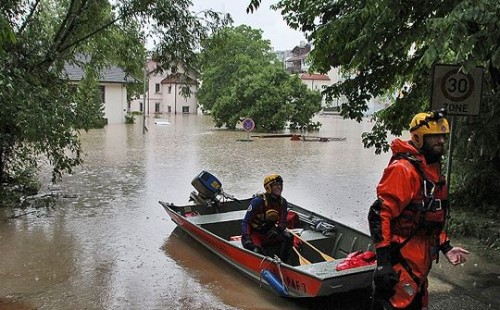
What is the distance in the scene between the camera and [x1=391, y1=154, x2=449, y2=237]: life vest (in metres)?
3.70

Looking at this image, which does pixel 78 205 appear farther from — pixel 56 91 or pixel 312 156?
pixel 312 156

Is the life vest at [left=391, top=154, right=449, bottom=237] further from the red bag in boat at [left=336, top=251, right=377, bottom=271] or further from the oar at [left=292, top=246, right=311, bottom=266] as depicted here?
the oar at [left=292, top=246, right=311, bottom=266]

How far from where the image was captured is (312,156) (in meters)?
22.0

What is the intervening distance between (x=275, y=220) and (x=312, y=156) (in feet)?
50.9

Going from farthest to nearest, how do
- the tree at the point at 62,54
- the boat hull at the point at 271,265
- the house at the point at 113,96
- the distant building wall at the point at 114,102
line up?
the distant building wall at the point at 114,102, the house at the point at 113,96, the tree at the point at 62,54, the boat hull at the point at 271,265

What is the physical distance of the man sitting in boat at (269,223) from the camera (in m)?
6.58

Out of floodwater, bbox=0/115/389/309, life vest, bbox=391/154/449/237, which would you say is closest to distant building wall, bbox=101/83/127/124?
floodwater, bbox=0/115/389/309

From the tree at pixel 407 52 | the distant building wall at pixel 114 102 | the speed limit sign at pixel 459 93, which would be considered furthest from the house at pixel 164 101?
the speed limit sign at pixel 459 93

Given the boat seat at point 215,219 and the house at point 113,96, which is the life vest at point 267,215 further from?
the house at point 113,96

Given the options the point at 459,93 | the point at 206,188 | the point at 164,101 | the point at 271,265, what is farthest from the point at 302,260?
the point at 164,101

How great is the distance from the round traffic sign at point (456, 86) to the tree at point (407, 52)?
185 millimetres

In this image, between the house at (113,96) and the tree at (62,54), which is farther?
the house at (113,96)

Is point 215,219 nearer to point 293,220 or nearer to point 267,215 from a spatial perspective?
point 293,220

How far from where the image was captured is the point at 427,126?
3.78 meters
